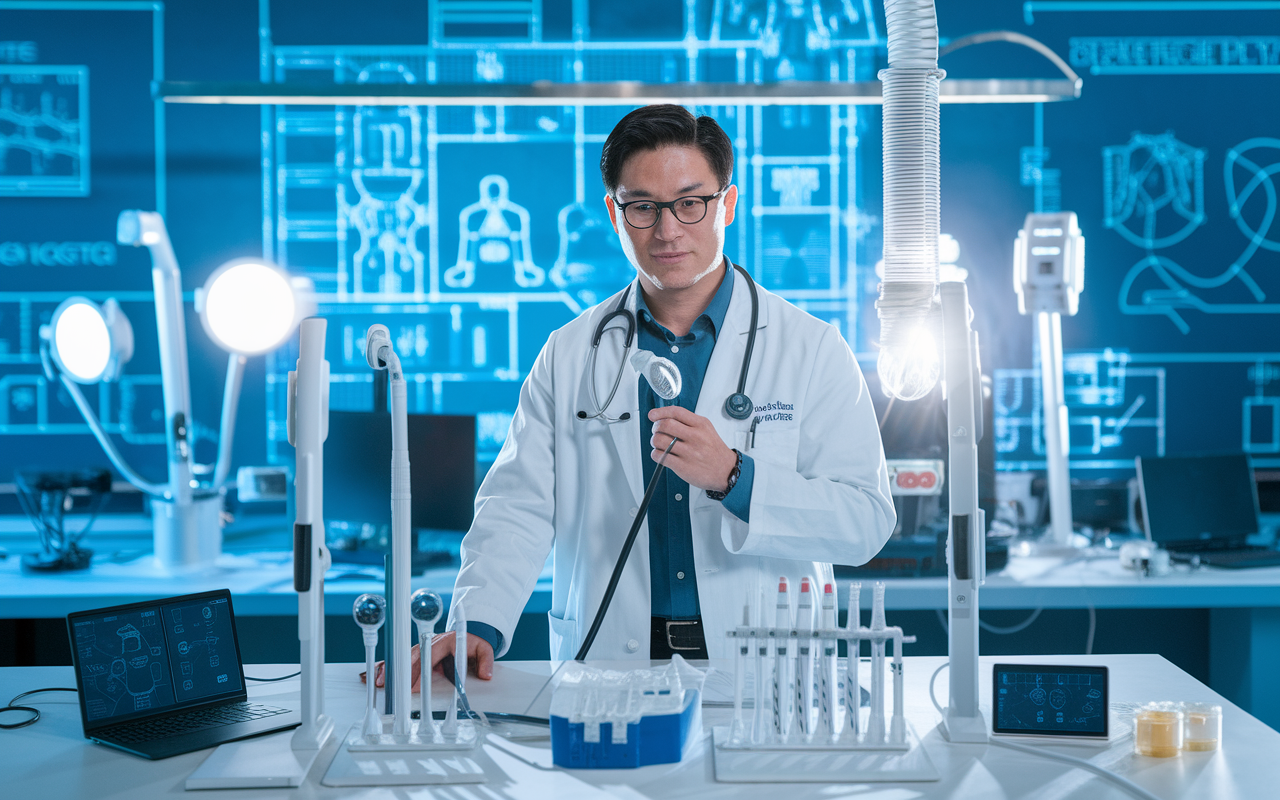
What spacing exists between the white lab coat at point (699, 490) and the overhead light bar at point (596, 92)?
67cm

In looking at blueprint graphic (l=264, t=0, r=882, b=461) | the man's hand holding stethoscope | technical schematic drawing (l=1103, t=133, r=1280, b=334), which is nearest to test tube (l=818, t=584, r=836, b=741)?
the man's hand holding stethoscope

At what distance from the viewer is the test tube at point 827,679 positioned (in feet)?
3.53

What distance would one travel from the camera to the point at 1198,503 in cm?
262

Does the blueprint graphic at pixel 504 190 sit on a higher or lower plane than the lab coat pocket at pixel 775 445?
higher

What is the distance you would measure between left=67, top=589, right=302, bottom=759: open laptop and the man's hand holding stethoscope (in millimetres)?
587

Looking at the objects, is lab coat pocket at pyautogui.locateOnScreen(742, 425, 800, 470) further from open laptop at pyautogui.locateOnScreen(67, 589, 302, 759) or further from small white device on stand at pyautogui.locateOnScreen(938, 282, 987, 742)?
open laptop at pyautogui.locateOnScreen(67, 589, 302, 759)

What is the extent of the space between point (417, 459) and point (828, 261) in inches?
56.2

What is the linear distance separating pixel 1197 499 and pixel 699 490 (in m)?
1.75

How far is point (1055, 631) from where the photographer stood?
9.52 feet

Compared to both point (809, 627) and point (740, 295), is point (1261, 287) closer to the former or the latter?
point (740, 295)

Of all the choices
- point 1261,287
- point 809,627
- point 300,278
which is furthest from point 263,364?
point 1261,287

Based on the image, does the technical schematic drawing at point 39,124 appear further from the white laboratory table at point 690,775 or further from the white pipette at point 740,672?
the white pipette at point 740,672

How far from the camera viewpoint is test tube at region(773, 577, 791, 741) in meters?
1.08

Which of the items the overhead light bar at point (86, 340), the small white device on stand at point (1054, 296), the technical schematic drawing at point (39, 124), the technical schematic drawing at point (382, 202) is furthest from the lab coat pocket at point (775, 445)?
the technical schematic drawing at point (39, 124)
